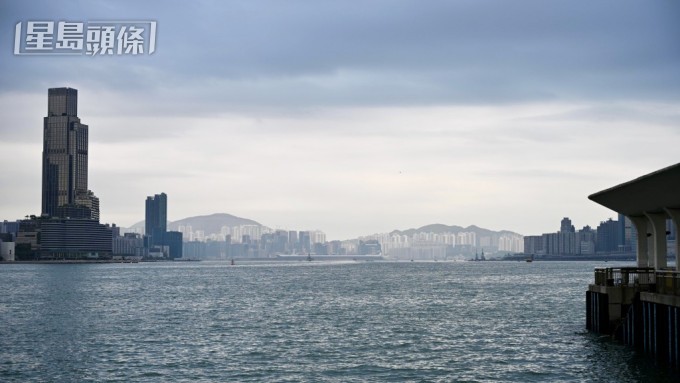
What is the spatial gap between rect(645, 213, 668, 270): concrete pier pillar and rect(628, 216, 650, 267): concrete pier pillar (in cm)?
393

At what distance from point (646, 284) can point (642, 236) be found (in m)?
9.31

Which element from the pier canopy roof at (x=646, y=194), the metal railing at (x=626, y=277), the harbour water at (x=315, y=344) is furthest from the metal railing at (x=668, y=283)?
the metal railing at (x=626, y=277)

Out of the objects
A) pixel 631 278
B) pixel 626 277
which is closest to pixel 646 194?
pixel 626 277

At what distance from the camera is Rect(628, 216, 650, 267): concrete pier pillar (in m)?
57.5

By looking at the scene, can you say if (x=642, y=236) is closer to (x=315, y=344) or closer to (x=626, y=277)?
(x=626, y=277)

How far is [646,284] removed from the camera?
49.7 meters

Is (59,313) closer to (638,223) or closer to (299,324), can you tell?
(299,324)

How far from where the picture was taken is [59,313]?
3265 inches

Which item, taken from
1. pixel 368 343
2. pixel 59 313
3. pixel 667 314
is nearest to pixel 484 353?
pixel 368 343

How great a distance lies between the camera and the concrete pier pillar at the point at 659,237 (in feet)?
174

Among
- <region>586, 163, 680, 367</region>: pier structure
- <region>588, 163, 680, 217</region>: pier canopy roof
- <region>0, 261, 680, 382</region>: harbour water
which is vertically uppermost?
<region>588, 163, 680, 217</region>: pier canopy roof

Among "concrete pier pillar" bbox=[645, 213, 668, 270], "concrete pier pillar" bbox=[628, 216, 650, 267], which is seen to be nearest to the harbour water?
"concrete pier pillar" bbox=[645, 213, 668, 270]

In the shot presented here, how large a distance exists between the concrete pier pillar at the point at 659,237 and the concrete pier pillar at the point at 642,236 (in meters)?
3.93

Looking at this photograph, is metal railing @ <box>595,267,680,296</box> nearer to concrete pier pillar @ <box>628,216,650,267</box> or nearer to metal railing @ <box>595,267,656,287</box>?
metal railing @ <box>595,267,656,287</box>
